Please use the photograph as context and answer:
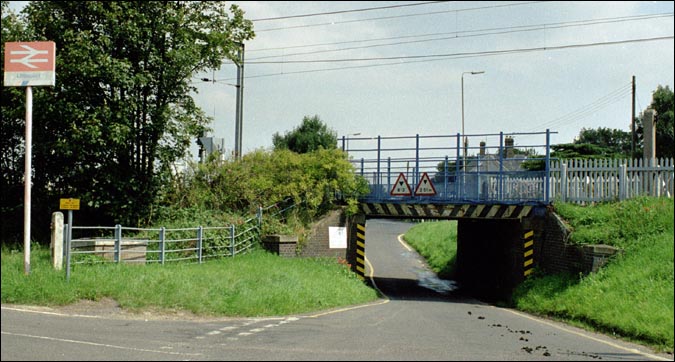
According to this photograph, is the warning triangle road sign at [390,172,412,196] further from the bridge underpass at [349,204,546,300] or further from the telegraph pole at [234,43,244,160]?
the telegraph pole at [234,43,244,160]

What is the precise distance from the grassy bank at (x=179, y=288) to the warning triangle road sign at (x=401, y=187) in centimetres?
650

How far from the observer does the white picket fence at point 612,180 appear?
2067cm

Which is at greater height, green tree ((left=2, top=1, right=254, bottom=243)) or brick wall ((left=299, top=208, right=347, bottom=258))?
green tree ((left=2, top=1, right=254, bottom=243))

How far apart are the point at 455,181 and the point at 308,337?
14.5 metres

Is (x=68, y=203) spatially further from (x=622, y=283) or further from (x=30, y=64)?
(x=622, y=283)

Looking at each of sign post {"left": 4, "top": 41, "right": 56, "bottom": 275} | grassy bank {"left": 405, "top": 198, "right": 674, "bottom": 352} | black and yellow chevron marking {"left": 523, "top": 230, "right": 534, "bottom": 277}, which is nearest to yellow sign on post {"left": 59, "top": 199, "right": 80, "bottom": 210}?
sign post {"left": 4, "top": 41, "right": 56, "bottom": 275}

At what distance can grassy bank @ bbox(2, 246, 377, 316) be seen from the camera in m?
15.3

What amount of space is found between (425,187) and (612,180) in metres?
6.57

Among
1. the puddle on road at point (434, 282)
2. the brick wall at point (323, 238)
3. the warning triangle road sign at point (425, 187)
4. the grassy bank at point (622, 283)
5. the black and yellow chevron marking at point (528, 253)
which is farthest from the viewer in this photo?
the puddle on road at point (434, 282)

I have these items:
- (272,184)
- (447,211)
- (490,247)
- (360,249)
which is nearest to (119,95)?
(272,184)

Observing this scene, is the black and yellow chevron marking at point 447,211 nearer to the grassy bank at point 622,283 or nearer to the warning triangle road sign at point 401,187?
the warning triangle road sign at point 401,187

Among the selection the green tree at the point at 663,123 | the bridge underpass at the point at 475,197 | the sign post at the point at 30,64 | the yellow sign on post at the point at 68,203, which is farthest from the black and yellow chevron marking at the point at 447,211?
the green tree at the point at 663,123

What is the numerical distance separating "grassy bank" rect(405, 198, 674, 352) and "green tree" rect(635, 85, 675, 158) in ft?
117

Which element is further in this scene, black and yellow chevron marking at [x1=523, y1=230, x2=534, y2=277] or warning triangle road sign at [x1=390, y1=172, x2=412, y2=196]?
warning triangle road sign at [x1=390, y1=172, x2=412, y2=196]
